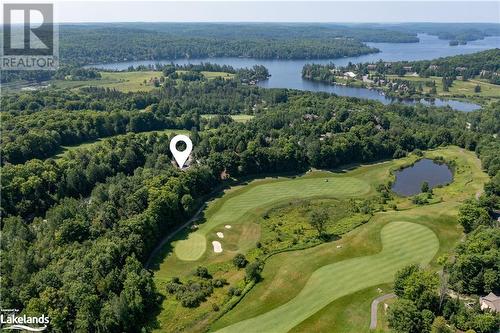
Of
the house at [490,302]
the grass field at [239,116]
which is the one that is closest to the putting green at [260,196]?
the house at [490,302]

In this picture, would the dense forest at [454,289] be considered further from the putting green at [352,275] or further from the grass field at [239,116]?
the grass field at [239,116]

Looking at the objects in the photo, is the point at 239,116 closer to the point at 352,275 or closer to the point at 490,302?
the point at 352,275

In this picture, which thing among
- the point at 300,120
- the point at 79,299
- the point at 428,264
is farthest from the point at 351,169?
the point at 79,299

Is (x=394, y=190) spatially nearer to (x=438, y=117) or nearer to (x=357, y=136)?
(x=357, y=136)

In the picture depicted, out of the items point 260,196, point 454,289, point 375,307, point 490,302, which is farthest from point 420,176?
point 375,307

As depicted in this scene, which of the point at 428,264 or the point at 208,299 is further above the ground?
the point at 428,264

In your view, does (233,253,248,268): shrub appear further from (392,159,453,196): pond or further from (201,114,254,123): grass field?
(201,114,254,123): grass field

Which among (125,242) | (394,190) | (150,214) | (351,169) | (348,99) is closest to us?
(125,242)
